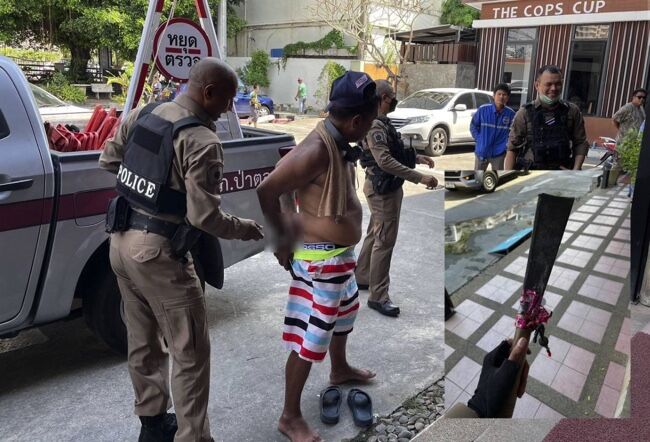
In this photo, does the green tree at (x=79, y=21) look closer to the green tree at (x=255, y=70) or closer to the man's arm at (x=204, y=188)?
the green tree at (x=255, y=70)

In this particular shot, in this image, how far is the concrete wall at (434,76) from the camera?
3.56 ft

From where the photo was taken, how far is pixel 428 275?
15.3 feet

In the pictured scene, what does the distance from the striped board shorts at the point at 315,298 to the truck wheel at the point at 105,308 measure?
3.61 ft

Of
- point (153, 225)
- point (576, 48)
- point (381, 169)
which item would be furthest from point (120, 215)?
point (381, 169)

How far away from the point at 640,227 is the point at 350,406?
204 centimetres

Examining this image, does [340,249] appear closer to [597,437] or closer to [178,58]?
[597,437]

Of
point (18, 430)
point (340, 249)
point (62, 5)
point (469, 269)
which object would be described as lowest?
point (18, 430)

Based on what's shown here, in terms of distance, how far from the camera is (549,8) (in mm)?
Result: 942

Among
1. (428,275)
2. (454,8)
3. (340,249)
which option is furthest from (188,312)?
(428,275)

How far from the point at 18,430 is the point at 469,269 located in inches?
95.4

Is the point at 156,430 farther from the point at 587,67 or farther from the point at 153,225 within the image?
the point at 587,67

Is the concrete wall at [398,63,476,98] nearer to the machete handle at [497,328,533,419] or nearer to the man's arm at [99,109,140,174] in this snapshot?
the machete handle at [497,328,533,419]

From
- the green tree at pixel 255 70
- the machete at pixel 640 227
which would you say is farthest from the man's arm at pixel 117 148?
the green tree at pixel 255 70

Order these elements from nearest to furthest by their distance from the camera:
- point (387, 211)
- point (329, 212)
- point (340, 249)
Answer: point (329, 212) < point (340, 249) < point (387, 211)
